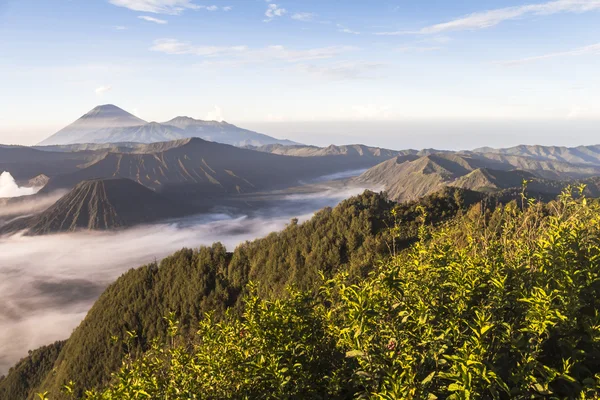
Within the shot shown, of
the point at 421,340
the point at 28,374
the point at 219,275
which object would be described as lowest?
the point at 28,374

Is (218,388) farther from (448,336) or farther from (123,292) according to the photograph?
(123,292)

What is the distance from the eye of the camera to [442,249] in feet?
37.8

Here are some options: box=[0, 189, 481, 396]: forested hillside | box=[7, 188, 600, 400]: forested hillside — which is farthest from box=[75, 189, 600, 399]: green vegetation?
box=[0, 189, 481, 396]: forested hillside

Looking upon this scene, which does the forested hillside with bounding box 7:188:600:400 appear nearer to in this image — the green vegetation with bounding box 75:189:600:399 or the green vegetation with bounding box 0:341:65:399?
the green vegetation with bounding box 75:189:600:399

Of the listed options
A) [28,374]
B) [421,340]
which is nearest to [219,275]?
[28,374]

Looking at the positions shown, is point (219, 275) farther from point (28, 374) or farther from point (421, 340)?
point (421, 340)

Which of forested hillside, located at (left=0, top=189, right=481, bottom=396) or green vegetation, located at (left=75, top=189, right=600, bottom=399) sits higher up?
green vegetation, located at (left=75, top=189, right=600, bottom=399)

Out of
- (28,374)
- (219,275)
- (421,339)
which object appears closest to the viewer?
(421,339)

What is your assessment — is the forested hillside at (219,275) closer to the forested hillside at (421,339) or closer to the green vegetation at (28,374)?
the green vegetation at (28,374)

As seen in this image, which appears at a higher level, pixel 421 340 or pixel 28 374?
pixel 421 340

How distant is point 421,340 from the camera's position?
8406 mm

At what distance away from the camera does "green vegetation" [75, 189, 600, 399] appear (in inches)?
301

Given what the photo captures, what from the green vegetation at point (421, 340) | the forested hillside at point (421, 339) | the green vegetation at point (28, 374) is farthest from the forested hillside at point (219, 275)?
the green vegetation at point (421, 340)

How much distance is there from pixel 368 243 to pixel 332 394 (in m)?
72.8
